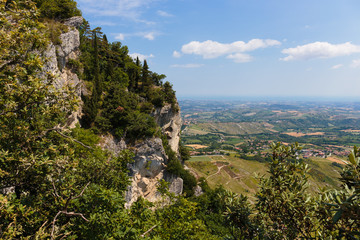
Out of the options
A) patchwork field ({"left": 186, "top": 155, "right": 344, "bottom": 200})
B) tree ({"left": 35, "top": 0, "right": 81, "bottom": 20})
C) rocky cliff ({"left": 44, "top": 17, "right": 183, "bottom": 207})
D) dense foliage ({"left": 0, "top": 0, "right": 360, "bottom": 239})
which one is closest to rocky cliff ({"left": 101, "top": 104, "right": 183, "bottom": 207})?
rocky cliff ({"left": 44, "top": 17, "right": 183, "bottom": 207})

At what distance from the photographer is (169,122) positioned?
40.8 meters

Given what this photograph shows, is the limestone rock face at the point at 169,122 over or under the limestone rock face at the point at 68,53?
under

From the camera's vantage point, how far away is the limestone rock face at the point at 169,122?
3775 centimetres

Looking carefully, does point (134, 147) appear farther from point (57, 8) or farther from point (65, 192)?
point (65, 192)

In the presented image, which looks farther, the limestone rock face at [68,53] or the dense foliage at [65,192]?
the limestone rock face at [68,53]

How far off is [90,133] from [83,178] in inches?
732

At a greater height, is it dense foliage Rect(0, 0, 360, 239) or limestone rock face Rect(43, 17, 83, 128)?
limestone rock face Rect(43, 17, 83, 128)

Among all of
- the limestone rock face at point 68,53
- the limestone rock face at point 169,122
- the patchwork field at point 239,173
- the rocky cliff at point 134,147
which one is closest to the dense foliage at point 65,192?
the rocky cliff at point 134,147

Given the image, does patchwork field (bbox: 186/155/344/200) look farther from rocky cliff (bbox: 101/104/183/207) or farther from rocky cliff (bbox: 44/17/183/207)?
rocky cliff (bbox: 44/17/183/207)

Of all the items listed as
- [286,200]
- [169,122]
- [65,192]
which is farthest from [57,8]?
[286,200]

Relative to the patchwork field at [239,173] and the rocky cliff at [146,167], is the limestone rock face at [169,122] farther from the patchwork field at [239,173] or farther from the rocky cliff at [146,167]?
the patchwork field at [239,173]

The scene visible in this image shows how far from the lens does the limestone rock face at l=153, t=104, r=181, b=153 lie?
3775 centimetres

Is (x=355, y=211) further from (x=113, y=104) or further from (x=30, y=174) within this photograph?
(x=113, y=104)

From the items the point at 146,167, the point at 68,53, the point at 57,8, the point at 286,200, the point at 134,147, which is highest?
the point at 57,8
